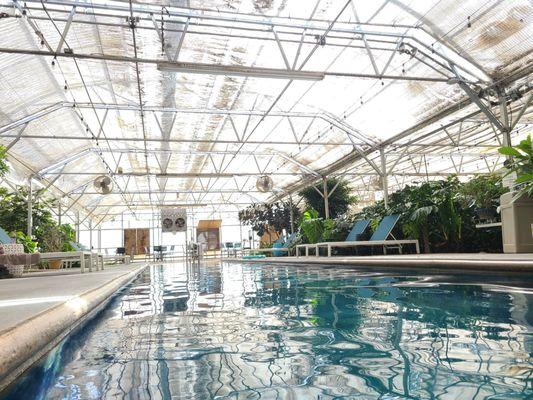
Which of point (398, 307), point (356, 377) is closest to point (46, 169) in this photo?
point (398, 307)

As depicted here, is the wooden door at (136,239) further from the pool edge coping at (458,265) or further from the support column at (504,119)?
the pool edge coping at (458,265)

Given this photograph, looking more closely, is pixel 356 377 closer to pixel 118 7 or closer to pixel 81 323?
pixel 81 323

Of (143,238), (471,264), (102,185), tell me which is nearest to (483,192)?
(471,264)

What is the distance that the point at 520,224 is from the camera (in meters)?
6.47

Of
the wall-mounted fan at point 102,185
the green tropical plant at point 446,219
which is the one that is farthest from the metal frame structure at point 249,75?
the green tropical plant at point 446,219

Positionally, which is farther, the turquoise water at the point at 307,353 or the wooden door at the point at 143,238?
the wooden door at the point at 143,238

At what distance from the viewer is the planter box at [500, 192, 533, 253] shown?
254 inches

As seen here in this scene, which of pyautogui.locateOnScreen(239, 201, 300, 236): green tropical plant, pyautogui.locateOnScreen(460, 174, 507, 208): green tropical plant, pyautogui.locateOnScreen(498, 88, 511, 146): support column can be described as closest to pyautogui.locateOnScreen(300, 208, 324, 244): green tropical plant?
pyautogui.locateOnScreen(460, 174, 507, 208): green tropical plant

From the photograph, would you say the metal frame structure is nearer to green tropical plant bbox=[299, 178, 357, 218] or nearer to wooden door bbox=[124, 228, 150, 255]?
green tropical plant bbox=[299, 178, 357, 218]

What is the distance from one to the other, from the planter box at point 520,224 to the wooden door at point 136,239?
2636 cm

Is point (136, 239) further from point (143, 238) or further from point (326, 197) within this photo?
point (326, 197)

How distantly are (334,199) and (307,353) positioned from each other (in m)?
16.2

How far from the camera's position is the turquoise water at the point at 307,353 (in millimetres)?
1427

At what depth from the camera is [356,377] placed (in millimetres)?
1516
